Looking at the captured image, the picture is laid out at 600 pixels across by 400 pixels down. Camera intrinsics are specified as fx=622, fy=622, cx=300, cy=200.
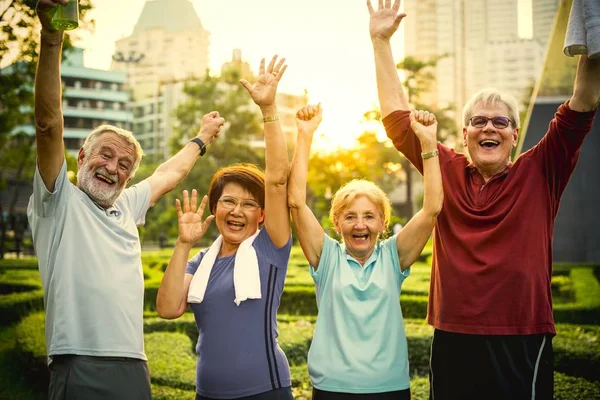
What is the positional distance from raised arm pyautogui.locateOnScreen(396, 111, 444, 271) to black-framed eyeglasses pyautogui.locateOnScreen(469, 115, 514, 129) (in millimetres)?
221

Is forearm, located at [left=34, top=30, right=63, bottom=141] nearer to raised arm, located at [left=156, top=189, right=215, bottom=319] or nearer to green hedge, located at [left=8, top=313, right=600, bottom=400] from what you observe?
raised arm, located at [left=156, top=189, right=215, bottom=319]

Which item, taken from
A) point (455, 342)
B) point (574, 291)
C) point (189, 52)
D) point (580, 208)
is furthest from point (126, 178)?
point (189, 52)

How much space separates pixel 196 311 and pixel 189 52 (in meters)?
34.0

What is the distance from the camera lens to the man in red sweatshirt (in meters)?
2.79

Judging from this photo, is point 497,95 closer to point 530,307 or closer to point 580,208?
point 530,307

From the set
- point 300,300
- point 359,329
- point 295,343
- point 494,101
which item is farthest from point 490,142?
point 300,300

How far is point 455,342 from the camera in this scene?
2.89 metres

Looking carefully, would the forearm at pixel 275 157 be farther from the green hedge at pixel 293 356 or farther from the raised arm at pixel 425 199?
the green hedge at pixel 293 356

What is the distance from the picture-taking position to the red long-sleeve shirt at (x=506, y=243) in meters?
2.80

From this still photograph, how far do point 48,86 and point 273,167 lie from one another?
1.04 m

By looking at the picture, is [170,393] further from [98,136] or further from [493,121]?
[493,121]

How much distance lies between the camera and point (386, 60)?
3.43 meters

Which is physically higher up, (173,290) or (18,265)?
(173,290)

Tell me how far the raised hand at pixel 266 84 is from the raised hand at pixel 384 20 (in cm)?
67
